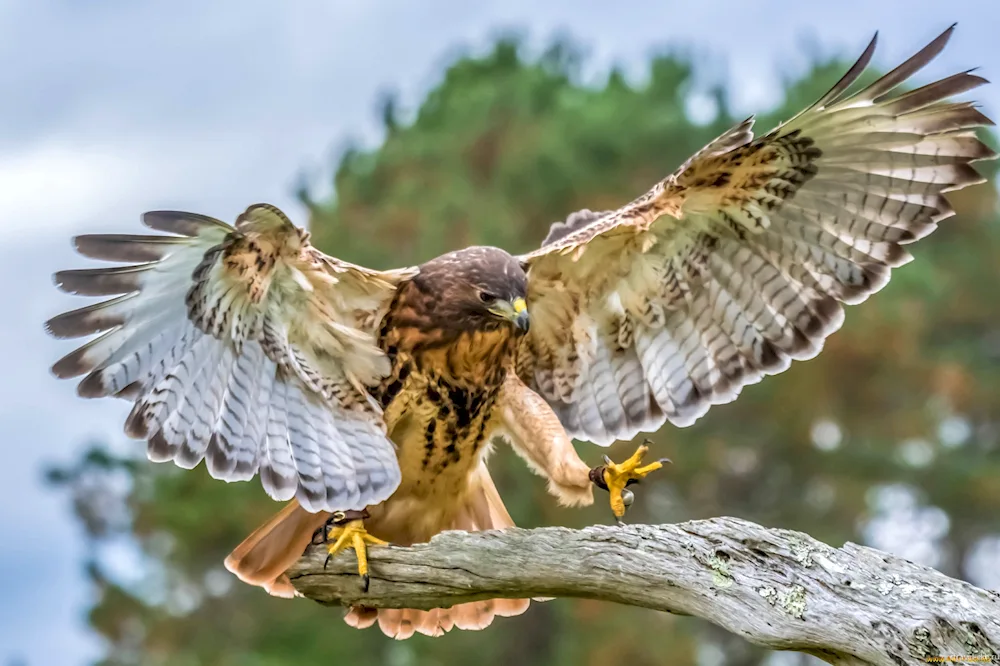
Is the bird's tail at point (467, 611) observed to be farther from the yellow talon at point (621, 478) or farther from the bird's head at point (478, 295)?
the bird's head at point (478, 295)

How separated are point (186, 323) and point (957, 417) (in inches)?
453

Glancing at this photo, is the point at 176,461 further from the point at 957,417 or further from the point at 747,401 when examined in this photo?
the point at 957,417

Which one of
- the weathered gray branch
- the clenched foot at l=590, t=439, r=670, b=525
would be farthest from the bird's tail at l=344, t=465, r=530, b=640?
the clenched foot at l=590, t=439, r=670, b=525

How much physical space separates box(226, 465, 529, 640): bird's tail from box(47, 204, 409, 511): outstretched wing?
1.29ft

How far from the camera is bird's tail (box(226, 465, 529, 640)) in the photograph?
4.95m

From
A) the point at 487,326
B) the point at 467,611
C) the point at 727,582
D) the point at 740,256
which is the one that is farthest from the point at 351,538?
the point at 740,256

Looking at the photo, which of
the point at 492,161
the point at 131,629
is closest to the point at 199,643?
the point at 131,629

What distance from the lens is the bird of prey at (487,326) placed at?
437 cm

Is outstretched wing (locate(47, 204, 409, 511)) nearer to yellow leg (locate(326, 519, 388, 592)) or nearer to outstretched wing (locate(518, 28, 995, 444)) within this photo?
yellow leg (locate(326, 519, 388, 592))

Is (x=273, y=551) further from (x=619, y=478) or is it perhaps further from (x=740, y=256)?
(x=740, y=256)

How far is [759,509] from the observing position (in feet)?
44.5

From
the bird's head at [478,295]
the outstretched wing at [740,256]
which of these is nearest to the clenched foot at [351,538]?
the bird's head at [478,295]

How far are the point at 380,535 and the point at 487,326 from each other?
100 centimetres

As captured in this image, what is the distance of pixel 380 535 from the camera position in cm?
518
